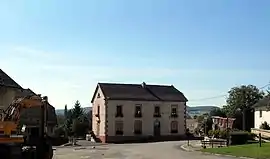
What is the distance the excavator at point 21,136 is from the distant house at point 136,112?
46.7 m

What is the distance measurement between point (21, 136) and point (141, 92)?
185 feet

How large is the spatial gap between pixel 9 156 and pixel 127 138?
52758 millimetres

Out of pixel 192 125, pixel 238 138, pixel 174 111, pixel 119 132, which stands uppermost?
pixel 174 111

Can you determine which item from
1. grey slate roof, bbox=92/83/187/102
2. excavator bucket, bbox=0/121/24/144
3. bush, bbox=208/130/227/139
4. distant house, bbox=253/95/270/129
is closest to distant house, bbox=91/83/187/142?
grey slate roof, bbox=92/83/187/102

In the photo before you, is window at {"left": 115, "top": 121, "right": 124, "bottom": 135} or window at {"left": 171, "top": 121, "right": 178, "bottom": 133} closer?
window at {"left": 115, "top": 121, "right": 124, "bottom": 135}

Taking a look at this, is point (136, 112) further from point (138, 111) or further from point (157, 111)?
point (157, 111)

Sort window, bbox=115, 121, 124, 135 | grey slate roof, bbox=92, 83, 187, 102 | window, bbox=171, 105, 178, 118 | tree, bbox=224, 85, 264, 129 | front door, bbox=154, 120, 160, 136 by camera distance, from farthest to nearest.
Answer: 1. tree, bbox=224, 85, 264, 129
2. window, bbox=171, 105, 178, 118
3. front door, bbox=154, 120, 160, 136
4. grey slate roof, bbox=92, 83, 187, 102
5. window, bbox=115, 121, 124, 135

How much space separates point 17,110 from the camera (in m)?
25.2

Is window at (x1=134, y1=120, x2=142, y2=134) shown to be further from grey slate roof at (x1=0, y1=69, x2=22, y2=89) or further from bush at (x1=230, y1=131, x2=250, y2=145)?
grey slate roof at (x1=0, y1=69, x2=22, y2=89)

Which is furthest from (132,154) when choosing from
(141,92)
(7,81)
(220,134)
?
(141,92)

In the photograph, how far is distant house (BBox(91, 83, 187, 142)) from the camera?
247 feet

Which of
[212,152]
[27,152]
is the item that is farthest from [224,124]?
[27,152]

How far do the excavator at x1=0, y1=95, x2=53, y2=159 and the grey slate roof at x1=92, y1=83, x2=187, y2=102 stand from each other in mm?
48172

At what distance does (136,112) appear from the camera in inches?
3046
